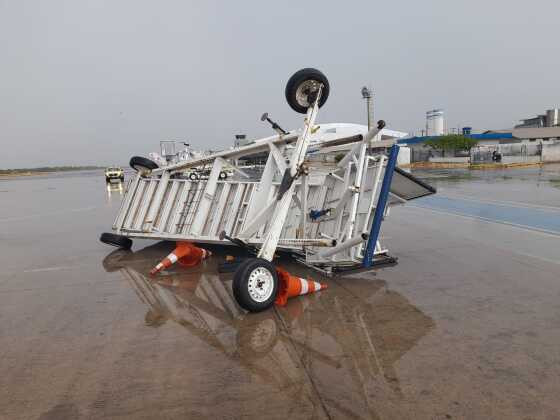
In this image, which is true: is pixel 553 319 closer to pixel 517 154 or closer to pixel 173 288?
pixel 173 288

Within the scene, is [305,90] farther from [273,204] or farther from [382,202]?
[382,202]

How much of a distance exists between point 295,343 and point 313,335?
28 centimetres

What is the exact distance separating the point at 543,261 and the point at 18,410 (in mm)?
7793

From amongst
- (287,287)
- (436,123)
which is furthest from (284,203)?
(436,123)

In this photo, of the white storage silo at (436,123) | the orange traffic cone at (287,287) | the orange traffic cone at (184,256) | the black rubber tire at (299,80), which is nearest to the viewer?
the orange traffic cone at (287,287)

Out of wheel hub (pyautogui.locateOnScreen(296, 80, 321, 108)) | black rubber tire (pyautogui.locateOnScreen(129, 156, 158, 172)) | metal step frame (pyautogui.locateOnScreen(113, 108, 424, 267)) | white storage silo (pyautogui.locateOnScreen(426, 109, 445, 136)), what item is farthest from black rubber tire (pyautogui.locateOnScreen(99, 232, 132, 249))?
white storage silo (pyautogui.locateOnScreen(426, 109, 445, 136))

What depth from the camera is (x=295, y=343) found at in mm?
3965

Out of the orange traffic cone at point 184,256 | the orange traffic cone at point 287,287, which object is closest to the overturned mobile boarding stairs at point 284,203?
the orange traffic cone at point 184,256

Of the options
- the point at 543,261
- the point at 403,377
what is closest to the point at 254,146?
the point at 403,377

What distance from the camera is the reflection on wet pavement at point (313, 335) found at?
3.09 meters

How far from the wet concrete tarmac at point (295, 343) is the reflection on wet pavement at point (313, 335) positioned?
0.05ft

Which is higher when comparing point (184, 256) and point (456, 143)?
point (456, 143)

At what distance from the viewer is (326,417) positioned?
2781 mm

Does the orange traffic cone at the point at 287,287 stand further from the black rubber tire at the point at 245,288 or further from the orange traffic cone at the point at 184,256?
the orange traffic cone at the point at 184,256
